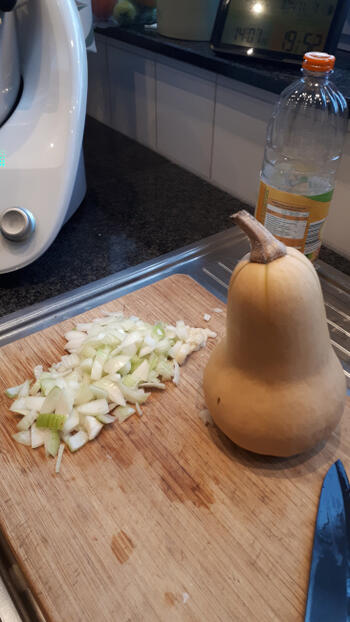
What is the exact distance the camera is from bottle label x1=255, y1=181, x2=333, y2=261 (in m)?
0.75

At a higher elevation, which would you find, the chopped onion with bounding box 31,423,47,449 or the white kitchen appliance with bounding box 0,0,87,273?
the white kitchen appliance with bounding box 0,0,87,273

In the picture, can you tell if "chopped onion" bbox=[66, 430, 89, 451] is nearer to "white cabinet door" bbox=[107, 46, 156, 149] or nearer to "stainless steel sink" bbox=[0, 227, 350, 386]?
"stainless steel sink" bbox=[0, 227, 350, 386]

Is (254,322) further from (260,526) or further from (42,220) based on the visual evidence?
(42,220)

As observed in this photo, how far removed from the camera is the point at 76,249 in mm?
973

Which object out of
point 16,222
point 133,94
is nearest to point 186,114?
point 133,94

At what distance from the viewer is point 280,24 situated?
2.97 ft

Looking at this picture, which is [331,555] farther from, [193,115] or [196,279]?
[193,115]

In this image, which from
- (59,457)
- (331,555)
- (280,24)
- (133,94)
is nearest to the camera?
(331,555)

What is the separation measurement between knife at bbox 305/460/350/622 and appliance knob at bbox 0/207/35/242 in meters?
0.57

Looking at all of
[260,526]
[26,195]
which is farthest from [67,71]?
[260,526]

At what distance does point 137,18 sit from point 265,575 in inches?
52.0

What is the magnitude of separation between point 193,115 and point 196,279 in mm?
548

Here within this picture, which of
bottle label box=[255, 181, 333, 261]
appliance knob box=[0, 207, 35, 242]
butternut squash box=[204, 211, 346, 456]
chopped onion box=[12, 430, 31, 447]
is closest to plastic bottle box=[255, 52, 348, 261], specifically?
bottle label box=[255, 181, 333, 261]

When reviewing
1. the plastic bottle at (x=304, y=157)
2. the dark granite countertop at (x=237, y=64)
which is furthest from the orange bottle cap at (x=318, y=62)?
the dark granite countertop at (x=237, y=64)
